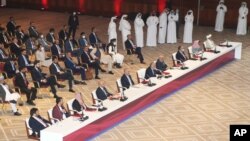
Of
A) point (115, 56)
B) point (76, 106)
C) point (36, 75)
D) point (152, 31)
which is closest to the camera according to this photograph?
point (76, 106)

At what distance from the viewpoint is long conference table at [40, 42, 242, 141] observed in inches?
396

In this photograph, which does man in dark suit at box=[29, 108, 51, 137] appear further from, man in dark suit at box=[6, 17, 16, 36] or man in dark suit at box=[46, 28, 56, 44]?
man in dark suit at box=[6, 17, 16, 36]

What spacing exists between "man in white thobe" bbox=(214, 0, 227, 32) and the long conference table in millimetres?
4944

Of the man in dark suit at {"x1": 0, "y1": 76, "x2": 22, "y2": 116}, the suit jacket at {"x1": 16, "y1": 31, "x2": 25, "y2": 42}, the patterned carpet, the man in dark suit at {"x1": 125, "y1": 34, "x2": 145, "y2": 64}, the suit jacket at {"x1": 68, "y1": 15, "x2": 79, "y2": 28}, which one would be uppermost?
the suit jacket at {"x1": 68, "y1": 15, "x2": 79, "y2": 28}

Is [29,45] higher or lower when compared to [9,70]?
higher

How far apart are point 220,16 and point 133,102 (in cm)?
1114

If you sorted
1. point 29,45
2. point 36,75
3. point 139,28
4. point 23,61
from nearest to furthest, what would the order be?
point 36,75
point 23,61
point 29,45
point 139,28

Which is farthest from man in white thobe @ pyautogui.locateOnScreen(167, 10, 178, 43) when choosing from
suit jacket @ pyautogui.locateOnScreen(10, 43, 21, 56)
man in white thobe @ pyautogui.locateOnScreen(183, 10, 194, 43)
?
suit jacket @ pyautogui.locateOnScreen(10, 43, 21, 56)

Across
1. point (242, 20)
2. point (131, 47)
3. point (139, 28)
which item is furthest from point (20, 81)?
point (242, 20)

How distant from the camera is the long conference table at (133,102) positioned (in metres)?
10.1

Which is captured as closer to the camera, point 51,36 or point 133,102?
point 133,102

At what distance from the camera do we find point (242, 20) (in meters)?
21.6

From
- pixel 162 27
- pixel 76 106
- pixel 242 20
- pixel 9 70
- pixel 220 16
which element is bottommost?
pixel 76 106

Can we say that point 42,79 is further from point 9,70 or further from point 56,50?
point 56,50
